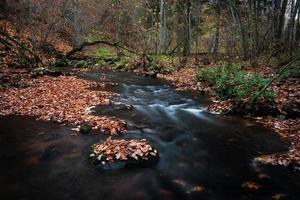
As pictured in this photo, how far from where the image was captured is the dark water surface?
18.3 ft

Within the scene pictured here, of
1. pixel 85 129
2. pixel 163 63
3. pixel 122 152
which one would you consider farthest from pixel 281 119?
pixel 163 63

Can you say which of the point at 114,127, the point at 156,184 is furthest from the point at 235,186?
the point at 114,127

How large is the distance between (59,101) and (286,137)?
7.37 meters

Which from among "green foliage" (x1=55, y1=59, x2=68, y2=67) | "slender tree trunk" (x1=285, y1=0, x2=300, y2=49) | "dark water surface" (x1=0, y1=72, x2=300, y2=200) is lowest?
"dark water surface" (x1=0, y1=72, x2=300, y2=200)

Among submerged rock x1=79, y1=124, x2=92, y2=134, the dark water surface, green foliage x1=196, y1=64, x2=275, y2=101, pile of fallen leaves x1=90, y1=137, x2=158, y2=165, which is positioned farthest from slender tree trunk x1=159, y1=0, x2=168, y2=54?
pile of fallen leaves x1=90, y1=137, x2=158, y2=165

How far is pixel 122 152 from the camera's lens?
6723 mm

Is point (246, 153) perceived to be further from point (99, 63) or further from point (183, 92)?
point (99, 63)

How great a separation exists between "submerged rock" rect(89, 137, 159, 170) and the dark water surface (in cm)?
18

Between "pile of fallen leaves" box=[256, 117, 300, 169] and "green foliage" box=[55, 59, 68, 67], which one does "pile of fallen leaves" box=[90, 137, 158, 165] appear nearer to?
"pile of fallen leaves" box=[256, 117, 300, 169]

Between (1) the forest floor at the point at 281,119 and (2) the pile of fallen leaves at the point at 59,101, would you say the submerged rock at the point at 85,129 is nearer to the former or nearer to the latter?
(2) the pile of fallen leaves at the point at 59,101

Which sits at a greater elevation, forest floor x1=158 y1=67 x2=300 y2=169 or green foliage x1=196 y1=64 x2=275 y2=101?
green foliage x1=196 y1=64 x2=275 y2=101

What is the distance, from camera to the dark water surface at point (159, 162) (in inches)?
219

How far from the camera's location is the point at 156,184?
229 inches

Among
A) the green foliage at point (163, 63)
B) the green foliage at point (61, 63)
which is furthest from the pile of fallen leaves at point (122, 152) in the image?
the green foliage at point (61, 63)
